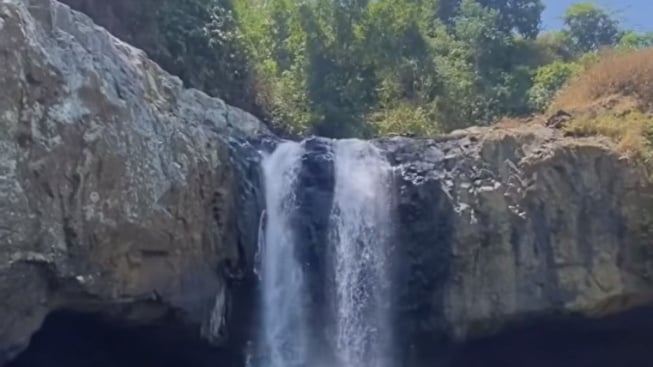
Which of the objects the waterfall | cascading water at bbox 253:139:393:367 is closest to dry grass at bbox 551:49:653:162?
cascading water at bbox 253:139:393:367

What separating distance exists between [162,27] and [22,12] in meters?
8.37

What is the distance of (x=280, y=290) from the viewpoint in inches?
597

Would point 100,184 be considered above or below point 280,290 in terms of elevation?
above

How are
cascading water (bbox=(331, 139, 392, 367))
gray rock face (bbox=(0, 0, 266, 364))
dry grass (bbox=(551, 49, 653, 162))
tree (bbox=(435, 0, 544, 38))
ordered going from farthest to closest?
tree (bbox=(435, 0, 544, 38))
dry grass (bbox=(551, 49, 653, 162))
cascading water (bbox=(331, 139, 392, 367))
gray rock face (bbox=(0, 0, 266, 364))

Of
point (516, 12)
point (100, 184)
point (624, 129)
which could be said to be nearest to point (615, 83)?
point (624, 129)

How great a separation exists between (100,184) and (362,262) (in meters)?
4.67

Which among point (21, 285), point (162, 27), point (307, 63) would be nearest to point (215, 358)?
point (21, 285)

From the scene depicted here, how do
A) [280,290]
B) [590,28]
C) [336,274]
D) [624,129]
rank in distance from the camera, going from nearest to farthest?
[280,290]
[336,274]
[624,129]
[590,28]

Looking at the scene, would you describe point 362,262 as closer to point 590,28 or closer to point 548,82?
point 548,82

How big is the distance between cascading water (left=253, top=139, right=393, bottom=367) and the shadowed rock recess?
180mm

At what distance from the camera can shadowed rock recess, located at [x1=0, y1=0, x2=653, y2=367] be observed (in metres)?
12.3

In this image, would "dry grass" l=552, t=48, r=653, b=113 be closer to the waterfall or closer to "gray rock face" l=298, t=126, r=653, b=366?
"gray rock face" l=298, t=126, r=653, b=366

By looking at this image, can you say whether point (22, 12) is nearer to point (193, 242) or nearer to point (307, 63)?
point (193, 242)

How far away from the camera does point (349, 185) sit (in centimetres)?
1597
